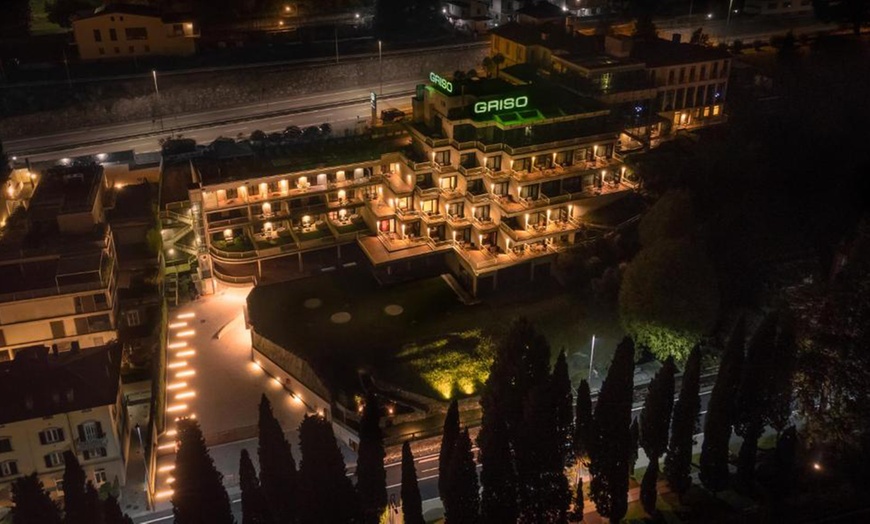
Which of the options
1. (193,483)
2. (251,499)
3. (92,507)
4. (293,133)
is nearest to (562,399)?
(251,499)

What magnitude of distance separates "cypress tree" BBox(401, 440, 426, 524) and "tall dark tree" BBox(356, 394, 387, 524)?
2.10 m

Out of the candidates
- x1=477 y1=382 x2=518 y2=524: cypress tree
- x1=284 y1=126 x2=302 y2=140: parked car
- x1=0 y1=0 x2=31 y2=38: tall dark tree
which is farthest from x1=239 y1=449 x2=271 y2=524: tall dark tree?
x1=0 y1=0 x2=31 y2=38: tall dark tree

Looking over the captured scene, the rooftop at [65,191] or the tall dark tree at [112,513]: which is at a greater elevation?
the rooftop at [65,191]

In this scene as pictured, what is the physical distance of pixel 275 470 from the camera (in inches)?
1505

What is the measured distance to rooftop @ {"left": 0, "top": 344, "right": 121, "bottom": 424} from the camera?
140 feet

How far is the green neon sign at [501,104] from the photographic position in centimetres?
6359

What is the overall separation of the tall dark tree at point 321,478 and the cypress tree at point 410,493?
3130mm

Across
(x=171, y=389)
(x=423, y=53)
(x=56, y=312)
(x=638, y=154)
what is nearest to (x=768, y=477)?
(x=638, y=154)

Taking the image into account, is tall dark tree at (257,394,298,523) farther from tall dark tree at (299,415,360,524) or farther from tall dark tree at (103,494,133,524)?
tall dark tree at (103,494,133,524)

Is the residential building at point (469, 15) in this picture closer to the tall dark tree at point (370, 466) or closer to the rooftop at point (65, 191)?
the rooftop at point (65, 191)

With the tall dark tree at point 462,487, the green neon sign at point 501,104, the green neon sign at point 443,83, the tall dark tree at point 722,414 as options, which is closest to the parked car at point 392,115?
the green neon sign at point 443,83

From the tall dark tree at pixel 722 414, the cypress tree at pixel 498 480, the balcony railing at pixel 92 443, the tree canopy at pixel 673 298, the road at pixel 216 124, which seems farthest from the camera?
the road at pixel 216 124

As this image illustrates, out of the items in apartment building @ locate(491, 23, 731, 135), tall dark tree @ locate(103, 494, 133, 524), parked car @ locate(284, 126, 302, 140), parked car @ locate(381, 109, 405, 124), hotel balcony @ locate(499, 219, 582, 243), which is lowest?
tall dark tree @ locate(103, 494, 133, 524)

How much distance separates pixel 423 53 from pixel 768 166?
191 ft
